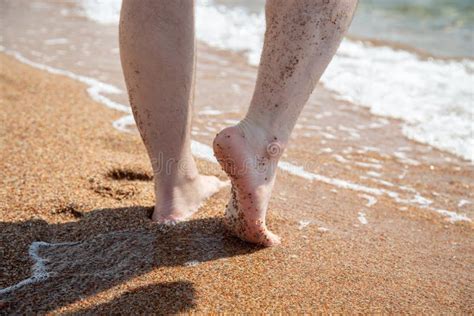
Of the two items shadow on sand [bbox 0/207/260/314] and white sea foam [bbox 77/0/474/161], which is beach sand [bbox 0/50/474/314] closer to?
shadow on sand [bbox 0/207/260/314]

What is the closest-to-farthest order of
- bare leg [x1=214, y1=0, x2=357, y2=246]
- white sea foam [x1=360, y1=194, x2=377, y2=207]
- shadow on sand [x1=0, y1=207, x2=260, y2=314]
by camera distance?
shadow on sand [x1=0, y1=207, x2=260, y2=314]
bare leg [x1=214, y1=0, x2=357, y2=246]
white sea foam [x1=360, y1=194, x2=377, y2=207]

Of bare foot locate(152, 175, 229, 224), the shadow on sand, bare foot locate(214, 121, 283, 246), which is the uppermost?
bare foot locate(214, 121, 283, 246)

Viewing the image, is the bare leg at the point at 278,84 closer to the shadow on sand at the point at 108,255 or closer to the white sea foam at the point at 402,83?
the shadow on sand at the point at 108,255

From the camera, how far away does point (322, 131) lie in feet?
9.53

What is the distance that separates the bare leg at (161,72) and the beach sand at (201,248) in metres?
0.24

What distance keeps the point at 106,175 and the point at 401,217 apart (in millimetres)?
1049

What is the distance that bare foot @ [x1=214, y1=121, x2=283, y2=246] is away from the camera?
4.80ft

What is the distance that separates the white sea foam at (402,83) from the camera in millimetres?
3059

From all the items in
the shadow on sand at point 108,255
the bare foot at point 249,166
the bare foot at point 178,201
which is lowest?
the shadow on sand at point 108,255

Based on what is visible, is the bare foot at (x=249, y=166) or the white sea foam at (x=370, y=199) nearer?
the bare foot at (x=249, y=166)

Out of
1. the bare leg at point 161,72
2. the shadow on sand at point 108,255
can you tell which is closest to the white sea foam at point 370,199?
the shadow on sand at point 108,255

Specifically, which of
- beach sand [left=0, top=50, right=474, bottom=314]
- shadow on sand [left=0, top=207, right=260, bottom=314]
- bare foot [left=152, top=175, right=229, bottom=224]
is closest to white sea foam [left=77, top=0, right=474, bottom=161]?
beach sand [left=0, top=50, right=474, bottom=314]

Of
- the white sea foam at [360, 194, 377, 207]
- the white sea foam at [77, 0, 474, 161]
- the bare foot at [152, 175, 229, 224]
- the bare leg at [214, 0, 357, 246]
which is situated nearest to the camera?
the bare leg at [214, 0, 357, 246]

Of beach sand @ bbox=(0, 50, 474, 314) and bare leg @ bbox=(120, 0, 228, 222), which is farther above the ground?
bare leg @ bbox=(120, 0, 228, 222)
